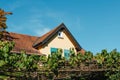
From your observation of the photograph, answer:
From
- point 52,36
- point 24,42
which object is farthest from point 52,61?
point 52,36

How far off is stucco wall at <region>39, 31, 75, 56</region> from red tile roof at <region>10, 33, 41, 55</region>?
1.07 metres

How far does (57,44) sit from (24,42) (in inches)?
150

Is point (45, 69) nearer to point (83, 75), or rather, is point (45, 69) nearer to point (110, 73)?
point (83, 75)

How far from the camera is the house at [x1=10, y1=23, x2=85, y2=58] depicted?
36781 mm

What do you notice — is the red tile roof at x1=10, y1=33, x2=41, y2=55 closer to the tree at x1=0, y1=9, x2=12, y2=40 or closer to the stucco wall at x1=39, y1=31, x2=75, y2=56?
the stucco wall at x1=39, y1=31, x2=75, y2=56

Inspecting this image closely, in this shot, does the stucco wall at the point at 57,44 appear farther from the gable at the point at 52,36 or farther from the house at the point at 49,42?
the gable at the point at 52,36

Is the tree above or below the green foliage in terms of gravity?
above

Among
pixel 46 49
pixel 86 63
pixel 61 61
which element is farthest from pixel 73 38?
pixel 61 61

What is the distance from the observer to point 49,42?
125 feet

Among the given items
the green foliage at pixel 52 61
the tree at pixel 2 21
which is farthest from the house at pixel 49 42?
the green foliage at pixel 52 61

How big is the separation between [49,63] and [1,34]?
47.6 ft

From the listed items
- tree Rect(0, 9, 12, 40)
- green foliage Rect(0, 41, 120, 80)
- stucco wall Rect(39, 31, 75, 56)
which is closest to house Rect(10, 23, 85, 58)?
stucco wall Rect(39, 31, 75, 56)

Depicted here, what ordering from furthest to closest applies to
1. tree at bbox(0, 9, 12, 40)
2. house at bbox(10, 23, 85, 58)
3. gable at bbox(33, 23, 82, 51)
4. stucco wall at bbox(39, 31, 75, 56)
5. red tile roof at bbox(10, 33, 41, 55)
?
stucco wall at bbox(39, 31, 75, 56) < gable at bbox(33, 23, 82, 51) < house at bbox(10, 23, 85, 58) < red tile roof at bbox(10, 33, 41, 55) < tree at bbox(0, 9, 12, 40)

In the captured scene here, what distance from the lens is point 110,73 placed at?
2694 centimetres
